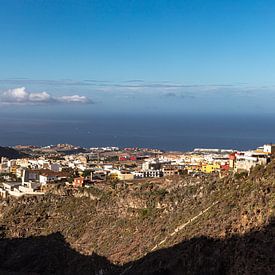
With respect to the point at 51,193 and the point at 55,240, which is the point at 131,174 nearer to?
the point at 51,193

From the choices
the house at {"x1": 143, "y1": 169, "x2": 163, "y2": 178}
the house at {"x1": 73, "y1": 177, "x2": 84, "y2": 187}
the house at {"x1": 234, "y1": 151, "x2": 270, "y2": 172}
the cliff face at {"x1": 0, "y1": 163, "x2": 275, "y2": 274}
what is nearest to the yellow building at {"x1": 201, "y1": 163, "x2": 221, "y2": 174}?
the house at {"x1": 143, "y1": 169, "x2": 163, "y2": 178}

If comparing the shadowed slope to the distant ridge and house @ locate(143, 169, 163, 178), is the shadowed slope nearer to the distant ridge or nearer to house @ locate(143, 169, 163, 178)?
house @ locate(143, 169, 163, 178)

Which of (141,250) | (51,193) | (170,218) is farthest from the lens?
(51,193)

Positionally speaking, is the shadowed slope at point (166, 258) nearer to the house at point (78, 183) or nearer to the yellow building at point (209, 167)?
the house at point (78, 183)

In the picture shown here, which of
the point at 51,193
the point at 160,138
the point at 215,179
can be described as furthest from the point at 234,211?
the point at 160,138

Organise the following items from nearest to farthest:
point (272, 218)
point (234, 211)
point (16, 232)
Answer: point (272, 218)
point (234, 211)
point (16, 232)

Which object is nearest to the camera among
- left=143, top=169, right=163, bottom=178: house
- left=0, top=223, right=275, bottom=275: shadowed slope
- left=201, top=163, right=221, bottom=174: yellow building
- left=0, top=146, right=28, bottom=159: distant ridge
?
left=0, top=223, right=275, bottom=275: shadowed slope

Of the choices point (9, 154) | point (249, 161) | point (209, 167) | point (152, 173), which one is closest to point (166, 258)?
point (249, 161)

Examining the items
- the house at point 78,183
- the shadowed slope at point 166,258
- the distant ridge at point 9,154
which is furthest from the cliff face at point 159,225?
the distant ridge at point 9,154
